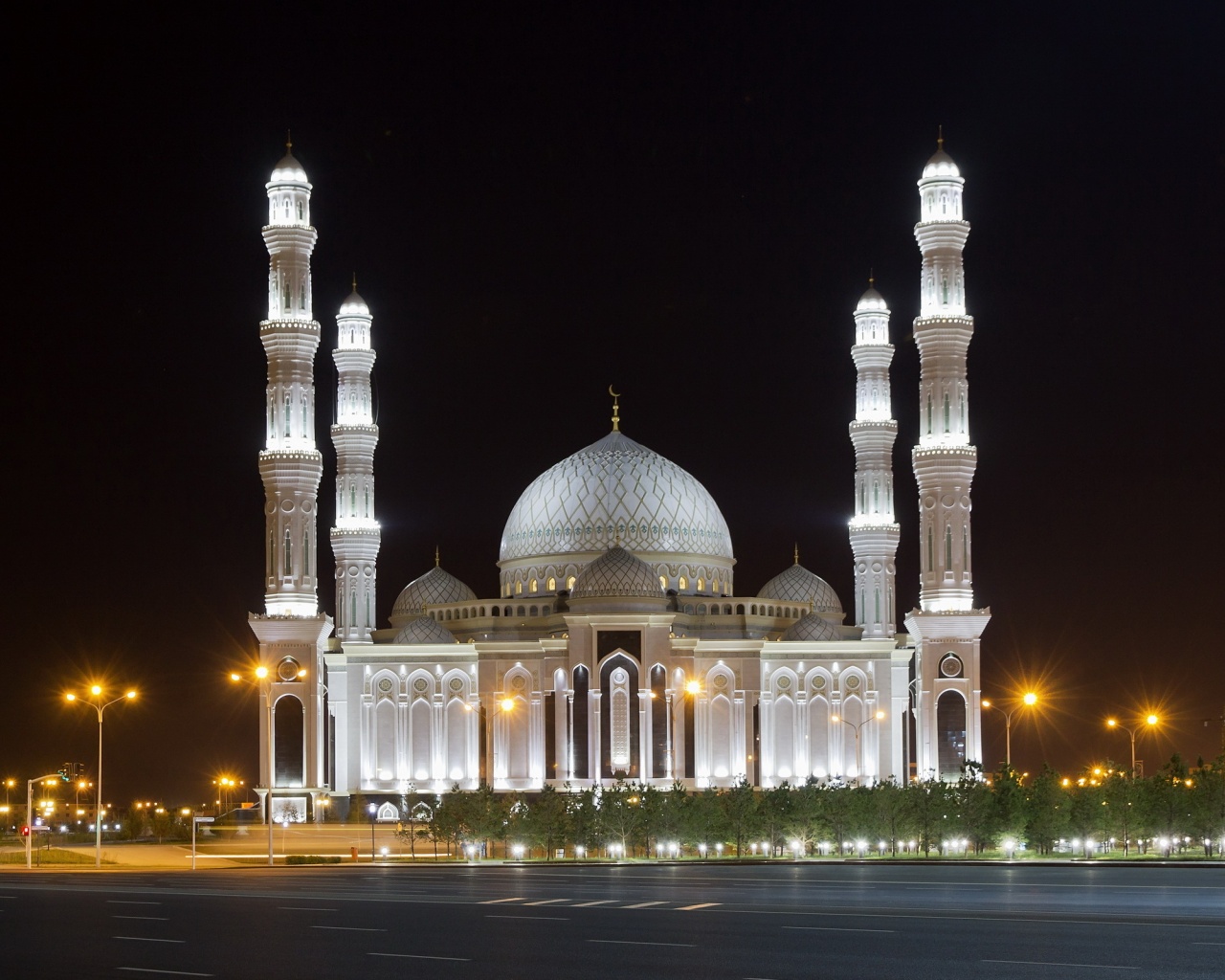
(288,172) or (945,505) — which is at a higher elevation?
(288,172)

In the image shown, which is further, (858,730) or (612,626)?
(858,730)

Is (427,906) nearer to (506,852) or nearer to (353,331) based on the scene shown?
(506,852)

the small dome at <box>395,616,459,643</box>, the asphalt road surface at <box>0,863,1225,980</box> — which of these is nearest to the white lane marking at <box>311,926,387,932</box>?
the asphalt road surface at <box>0,863,1225,980</box>

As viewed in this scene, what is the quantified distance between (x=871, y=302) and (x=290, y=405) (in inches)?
946

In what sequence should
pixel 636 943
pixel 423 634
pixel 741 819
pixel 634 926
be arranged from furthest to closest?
pixel 423 634, pixel 741 819, pixel 634 926, pixel 636 943

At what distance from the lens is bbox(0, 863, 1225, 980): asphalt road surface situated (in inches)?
805

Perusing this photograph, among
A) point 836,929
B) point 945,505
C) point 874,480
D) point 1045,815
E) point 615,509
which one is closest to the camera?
point 836,929

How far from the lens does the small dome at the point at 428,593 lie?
82500 mm

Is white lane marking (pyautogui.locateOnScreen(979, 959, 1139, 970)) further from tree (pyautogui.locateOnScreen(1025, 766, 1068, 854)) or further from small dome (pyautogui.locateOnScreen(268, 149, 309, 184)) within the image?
small dome (pyautogui.locateOnScreen(268, 149, 309, 184))

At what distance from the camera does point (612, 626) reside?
239 feet

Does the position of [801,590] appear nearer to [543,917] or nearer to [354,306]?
[354,306]

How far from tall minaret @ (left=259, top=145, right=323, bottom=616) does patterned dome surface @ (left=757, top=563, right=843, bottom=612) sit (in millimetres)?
20432

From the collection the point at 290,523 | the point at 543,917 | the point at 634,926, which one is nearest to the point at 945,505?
the point at 290,523

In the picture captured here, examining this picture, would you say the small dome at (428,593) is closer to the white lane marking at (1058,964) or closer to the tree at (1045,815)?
the tree at (1045,815)
